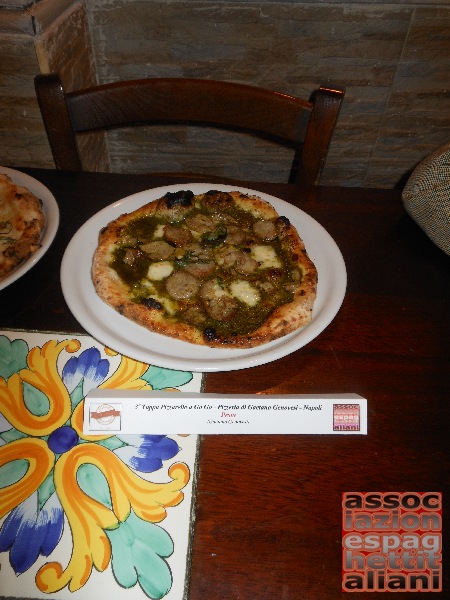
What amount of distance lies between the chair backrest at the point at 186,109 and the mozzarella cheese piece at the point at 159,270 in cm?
78

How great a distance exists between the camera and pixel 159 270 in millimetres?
1388

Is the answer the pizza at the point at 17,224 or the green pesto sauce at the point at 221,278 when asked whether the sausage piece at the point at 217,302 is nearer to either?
the green pesto sauce at the point at 221,278


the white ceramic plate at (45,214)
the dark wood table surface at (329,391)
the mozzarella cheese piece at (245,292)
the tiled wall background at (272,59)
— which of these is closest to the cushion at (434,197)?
the dark wood table surface at (329,391)

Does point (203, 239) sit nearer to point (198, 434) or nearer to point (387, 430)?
point (198, 434)

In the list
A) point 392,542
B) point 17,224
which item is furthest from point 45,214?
point 392,542

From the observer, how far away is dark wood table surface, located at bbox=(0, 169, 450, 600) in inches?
35.1

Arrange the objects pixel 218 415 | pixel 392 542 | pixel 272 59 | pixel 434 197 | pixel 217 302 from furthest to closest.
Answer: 1. pixel 272 59
2. pixel 434 197
3. pixel 217 302
4. pixel 218 415
5. pixel 392 542

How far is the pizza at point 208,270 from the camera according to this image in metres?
1.23

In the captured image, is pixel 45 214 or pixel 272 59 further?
pixel 272 59

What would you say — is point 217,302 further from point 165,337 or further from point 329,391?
point 329,391

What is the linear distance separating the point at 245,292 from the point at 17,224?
2.56ft

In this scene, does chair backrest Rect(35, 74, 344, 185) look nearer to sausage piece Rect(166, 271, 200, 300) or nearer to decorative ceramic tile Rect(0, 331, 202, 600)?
sausage piece Rect(166, 271, 200, 300)

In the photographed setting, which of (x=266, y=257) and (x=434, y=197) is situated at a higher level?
(x=434, y=197)

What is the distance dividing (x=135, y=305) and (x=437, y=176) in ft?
3.21
